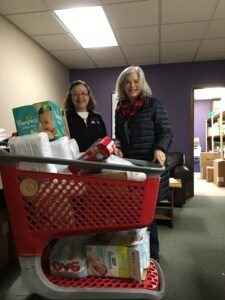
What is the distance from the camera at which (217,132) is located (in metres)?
6.38

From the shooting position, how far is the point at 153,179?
82 cm

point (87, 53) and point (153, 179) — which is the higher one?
point (87, 53)

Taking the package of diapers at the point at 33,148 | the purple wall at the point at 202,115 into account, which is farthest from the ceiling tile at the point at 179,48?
the purple wall at the point at 202,115

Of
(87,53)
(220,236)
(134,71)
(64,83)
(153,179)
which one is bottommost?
(220,236)

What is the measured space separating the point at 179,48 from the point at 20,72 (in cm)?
226

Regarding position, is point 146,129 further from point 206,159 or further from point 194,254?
point 206,159

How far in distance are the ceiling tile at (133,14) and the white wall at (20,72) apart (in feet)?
3.58

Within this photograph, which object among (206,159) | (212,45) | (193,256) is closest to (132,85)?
(193,256)

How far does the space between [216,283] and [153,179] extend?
1.28 m

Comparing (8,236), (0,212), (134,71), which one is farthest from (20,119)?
(8,236)

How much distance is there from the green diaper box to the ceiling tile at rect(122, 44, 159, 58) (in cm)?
307

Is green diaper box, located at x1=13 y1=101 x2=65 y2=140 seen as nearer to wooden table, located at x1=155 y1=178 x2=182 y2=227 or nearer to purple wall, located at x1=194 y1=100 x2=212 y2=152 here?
wooden table, located at x1=155 y1=178 x2=182 y2=227

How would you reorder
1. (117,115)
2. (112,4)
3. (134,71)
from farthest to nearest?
1. (112,4)
2. (117,115)
3. (134,71)

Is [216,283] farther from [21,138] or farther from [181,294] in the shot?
[21,138]
